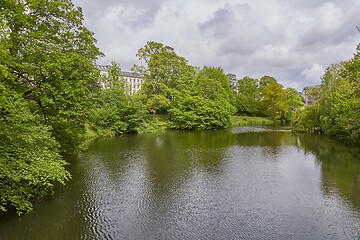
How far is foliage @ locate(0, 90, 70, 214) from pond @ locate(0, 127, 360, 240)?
45.0 inches

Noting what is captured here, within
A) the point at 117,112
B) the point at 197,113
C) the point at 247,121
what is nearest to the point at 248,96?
the point at 247,121

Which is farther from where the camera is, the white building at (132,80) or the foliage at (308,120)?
the white building at (132,80)

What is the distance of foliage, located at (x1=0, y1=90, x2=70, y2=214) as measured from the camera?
10.3 m

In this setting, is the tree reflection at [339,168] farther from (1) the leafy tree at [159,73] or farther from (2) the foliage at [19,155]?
(1) the leafy tree at [159,73]

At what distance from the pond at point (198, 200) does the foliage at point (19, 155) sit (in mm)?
1144

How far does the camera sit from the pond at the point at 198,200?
10438mm

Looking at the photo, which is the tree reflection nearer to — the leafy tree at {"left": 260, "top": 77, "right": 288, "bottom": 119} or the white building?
the white building

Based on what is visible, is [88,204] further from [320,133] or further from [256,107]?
[256,107]

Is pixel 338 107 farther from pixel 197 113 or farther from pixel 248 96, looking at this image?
pixel 248 96

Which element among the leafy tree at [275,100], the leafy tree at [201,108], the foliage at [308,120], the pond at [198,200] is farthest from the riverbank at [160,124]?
the pond at [198,200]

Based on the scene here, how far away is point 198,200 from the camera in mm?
13586

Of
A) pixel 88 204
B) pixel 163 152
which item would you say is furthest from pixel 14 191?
pixel 163 152

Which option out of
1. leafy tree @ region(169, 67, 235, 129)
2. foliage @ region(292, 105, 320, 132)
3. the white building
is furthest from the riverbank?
foliage @ region(292, 105, 320, 132)

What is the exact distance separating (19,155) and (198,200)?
26.7 feet
